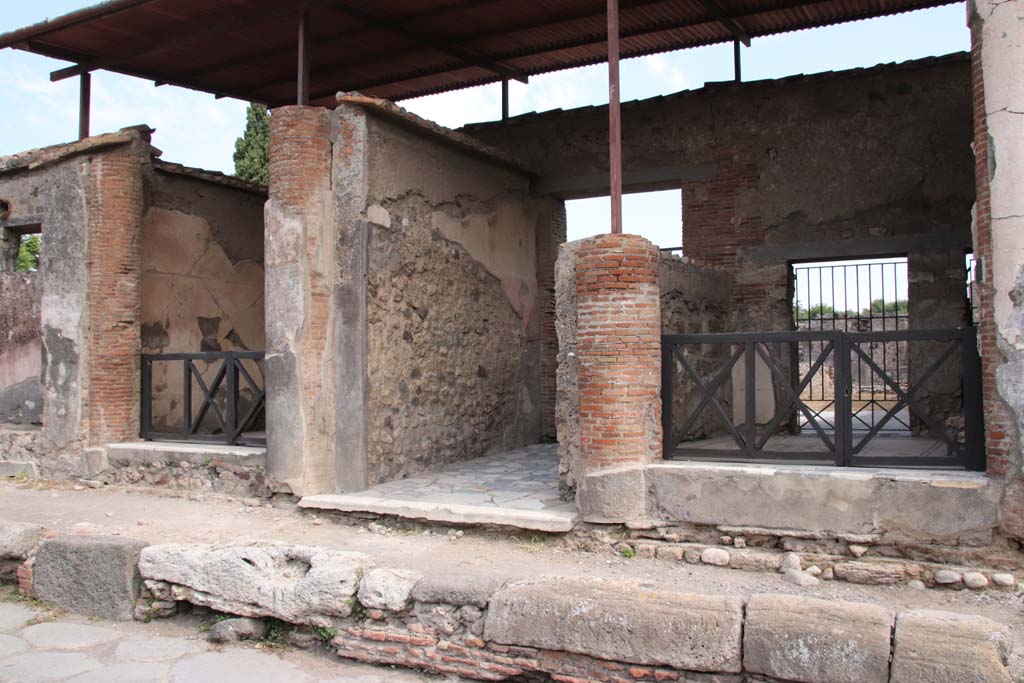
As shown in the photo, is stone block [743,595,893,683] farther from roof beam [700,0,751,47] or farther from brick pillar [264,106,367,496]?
roof beam [700,0,751,47]

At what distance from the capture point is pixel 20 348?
9.59 meters

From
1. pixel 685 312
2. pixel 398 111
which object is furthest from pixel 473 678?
pixel 398 111

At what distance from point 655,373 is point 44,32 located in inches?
283

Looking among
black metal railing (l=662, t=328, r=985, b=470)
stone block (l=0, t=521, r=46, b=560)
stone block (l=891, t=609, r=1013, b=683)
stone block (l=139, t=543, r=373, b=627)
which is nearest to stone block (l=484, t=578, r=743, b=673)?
stone block (l=891, t=609, r=1013, b=683)

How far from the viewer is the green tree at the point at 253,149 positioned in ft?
69.5

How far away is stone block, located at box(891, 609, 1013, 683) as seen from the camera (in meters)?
3.39

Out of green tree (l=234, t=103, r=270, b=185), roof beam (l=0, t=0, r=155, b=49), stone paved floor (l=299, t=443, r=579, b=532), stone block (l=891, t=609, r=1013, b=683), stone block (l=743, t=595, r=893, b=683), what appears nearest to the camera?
stone block (l=891, t=609, r=1013, b=683)

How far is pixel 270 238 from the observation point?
7.43 meters

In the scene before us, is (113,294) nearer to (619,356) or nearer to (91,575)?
(91,575)

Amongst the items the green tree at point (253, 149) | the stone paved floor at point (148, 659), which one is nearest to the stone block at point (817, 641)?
the stone paved floor at point (148, 659)

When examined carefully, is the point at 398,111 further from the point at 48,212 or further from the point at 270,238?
the point at 48,212

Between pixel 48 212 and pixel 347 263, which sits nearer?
pixel 347 263

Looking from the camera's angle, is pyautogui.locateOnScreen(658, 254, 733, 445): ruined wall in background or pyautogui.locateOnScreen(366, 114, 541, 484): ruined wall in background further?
pyautogui.locateOnScreen(366, 114, 541, 484): ruined wall in background

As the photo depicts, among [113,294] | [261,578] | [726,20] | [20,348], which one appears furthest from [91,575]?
[726,20]
